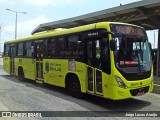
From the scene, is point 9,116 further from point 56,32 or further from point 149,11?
point 149,11

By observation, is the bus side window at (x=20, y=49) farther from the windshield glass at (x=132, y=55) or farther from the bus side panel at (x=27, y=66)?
the windshield glass at (x=132, y=55)

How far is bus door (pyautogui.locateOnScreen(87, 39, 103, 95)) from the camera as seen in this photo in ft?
32.7

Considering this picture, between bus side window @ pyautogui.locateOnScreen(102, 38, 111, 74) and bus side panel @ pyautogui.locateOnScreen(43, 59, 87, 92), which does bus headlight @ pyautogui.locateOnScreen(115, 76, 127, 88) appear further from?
bus side panel @ pyautogui.locateOnScreen(43, 59, 87, 92)

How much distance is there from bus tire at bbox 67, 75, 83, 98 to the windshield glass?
255 cm

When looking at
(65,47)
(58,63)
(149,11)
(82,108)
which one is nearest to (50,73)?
(58,63)

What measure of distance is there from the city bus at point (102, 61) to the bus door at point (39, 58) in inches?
33.1

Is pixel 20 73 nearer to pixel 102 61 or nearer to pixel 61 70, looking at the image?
pixel 61 70

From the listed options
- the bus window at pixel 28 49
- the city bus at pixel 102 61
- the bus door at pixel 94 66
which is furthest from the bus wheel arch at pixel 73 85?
the bus window at pixel 28 49

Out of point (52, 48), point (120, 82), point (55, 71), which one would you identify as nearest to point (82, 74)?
point (120, 82)

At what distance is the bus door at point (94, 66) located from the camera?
32.7 ft

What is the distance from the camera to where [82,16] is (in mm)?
21984

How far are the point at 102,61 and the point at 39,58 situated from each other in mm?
5832

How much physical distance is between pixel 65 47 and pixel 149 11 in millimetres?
8076

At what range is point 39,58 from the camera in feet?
48.9
